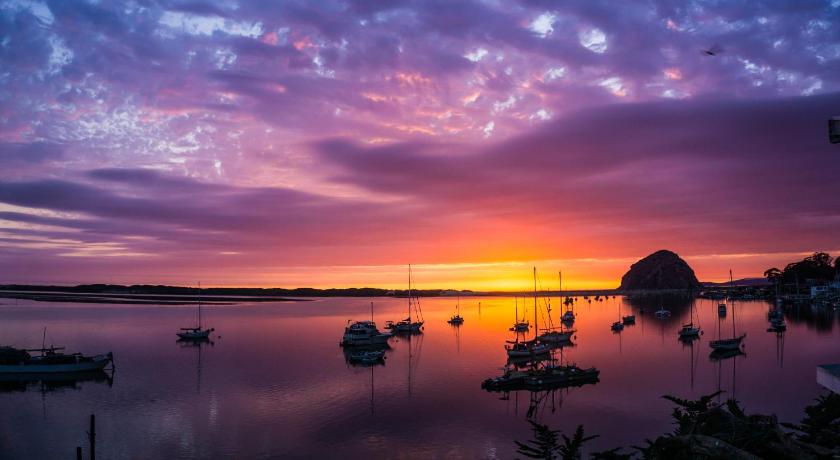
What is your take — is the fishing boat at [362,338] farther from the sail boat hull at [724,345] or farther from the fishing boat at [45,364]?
the sail boat hull at [724,345]

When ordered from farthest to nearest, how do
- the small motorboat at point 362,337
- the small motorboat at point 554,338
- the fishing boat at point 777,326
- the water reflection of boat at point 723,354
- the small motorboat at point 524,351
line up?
the fishing boat at point 777,326 < the small motorboat at point 554,338 < the small motorboat at point 362,337 < the small motorboat at point 524,351 < the water reflection of boat at point 723,354

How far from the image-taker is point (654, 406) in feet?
163

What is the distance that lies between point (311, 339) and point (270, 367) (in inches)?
1498

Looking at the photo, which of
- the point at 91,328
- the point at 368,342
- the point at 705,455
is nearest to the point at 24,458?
the point at 705,455

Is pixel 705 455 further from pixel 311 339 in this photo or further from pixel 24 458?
pixel 311 339

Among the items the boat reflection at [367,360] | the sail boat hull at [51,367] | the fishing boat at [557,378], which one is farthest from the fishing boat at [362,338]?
the fishing boat at [557,378]

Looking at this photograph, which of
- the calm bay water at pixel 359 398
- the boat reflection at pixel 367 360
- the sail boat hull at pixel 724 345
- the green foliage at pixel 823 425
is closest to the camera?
the green foliage at pixel 823 425

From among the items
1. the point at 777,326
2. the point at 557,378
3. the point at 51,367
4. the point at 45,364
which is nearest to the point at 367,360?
the point at 557,378

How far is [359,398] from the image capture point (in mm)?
54438

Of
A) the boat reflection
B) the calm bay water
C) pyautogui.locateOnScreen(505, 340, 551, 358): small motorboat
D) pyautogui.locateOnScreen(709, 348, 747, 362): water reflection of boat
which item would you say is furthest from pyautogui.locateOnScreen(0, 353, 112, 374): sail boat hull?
pyautogui.locateOnScreen(709, 348, 747, 362): water reflection of boat

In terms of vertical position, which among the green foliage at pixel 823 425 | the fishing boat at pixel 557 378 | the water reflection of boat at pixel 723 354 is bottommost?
the water reflection of boat at pixel 723 354

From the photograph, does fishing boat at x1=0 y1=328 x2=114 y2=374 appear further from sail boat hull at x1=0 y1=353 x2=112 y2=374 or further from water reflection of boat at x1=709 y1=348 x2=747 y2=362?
water reflection of boat at x1=709 y1=348 x2=747 y2=362

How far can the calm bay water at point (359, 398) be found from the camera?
3969 centimetres

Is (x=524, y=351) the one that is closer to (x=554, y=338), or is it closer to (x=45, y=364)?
(x=554, y=338)
